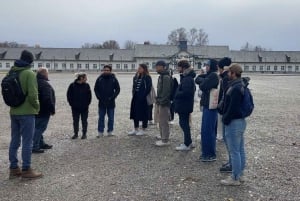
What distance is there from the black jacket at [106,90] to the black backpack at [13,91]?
3867 mm

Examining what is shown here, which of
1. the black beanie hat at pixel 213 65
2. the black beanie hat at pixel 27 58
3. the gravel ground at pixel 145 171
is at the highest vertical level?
the black beanie hat at pixel 27 58

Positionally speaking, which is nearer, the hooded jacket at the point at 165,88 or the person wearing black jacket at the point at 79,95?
the hooded jacket at the point at 165,88

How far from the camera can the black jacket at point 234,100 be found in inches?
241

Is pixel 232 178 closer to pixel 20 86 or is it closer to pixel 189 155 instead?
pixel 189 155

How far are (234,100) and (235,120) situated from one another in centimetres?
33

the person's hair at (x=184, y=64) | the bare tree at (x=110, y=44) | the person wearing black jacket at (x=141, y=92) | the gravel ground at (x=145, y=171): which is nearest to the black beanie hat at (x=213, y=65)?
the person's hair at (x=184, y=64)

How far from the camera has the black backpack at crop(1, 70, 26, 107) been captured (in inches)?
255

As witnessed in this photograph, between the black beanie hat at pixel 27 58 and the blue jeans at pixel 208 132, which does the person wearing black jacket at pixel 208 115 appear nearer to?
the blue jeans at pixel 208 132

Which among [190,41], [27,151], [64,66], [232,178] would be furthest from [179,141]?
[190,41]

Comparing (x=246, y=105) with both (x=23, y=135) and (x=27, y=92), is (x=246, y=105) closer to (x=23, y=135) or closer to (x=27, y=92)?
(x=27, y=92)

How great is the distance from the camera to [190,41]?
12912 centimetres

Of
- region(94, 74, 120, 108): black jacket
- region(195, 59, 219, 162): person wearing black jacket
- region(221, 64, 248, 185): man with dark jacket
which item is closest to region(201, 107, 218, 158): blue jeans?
region(195, 59, 219, 162): person wearing black jacket

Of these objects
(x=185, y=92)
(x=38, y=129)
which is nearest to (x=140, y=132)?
(x=185, y=92)

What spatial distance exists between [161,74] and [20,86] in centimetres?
348
